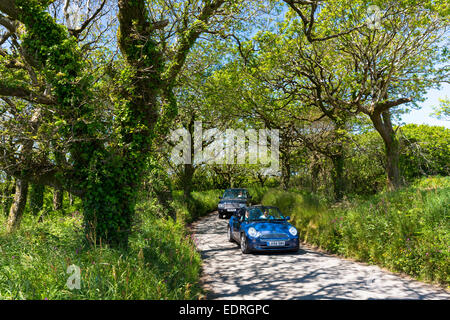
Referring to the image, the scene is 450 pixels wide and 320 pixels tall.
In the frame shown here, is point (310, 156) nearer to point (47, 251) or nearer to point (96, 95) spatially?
point (96, 95)

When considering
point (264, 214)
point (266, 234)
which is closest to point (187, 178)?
point (264, 214)

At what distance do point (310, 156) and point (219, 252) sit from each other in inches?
560

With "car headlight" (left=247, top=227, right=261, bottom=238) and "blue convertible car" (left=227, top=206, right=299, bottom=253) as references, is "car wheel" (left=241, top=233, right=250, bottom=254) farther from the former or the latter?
"car headlight" (left=247, top=227, right=261, bottom=238)

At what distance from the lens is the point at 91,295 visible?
4156 mm

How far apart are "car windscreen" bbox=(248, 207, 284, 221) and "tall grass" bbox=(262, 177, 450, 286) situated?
170cm

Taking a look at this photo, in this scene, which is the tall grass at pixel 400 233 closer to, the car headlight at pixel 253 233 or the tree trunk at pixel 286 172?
the car headlight at pixel 253 233

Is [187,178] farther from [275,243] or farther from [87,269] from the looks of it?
[87,269]

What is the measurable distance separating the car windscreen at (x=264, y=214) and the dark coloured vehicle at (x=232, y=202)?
8.97 meters

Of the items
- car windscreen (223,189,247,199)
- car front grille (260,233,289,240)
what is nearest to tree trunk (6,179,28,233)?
car front grille (260,233,289,240)

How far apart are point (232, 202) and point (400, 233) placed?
549 inches

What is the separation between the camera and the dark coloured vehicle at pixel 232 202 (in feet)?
69.1
